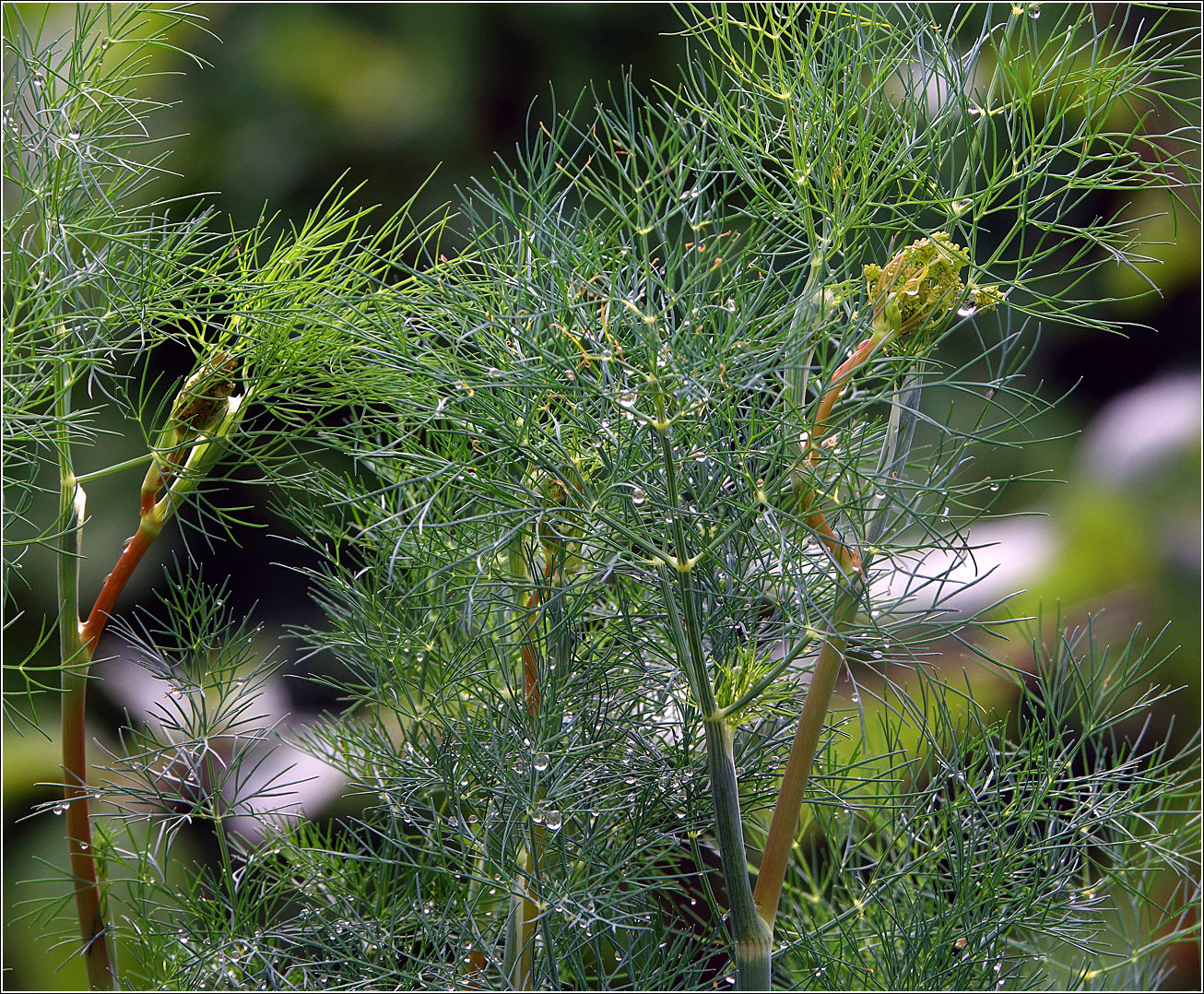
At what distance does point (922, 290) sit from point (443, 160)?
0.97 meters

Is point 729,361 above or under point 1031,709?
above

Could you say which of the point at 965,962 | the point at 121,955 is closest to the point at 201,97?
the point at 121,955

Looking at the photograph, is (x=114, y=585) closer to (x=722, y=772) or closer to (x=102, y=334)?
(x=102, y=334)

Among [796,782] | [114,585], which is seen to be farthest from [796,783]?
[114,585]

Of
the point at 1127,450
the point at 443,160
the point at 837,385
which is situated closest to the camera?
the point at 837,385

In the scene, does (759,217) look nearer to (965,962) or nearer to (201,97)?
(965,962)

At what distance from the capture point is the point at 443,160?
1167mm

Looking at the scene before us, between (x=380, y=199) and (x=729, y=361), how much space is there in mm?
1055

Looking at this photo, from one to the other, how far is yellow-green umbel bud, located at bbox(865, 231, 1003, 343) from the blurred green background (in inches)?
35.4

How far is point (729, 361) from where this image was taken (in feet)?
1.02

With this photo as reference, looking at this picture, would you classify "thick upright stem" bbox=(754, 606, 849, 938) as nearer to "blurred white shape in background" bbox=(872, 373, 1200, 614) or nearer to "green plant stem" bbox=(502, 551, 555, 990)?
"green plant stem" bbox=(502, 551, 555, 990)

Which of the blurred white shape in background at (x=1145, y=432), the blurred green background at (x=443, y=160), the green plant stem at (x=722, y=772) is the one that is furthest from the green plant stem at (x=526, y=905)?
the blurred white shape in background at (x=1145, y=432)

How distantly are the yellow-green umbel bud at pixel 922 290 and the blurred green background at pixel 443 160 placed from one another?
90 centimetres

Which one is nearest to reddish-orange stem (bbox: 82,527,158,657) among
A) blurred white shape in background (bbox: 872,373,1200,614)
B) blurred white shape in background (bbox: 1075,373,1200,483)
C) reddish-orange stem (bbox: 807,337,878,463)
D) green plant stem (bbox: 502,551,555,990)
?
green plant stem (bbox: 502,551,555,990)
